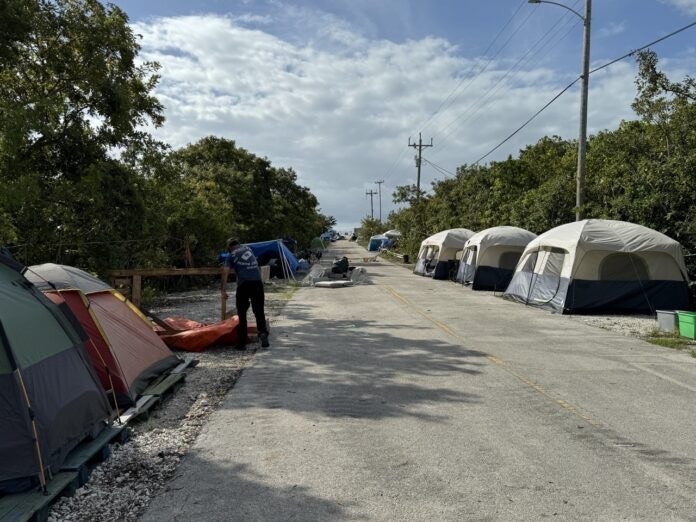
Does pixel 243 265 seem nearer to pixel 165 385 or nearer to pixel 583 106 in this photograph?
pixel 165 385

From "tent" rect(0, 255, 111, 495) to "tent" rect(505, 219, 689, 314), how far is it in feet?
43.2

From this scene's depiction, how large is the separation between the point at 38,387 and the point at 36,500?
89cm

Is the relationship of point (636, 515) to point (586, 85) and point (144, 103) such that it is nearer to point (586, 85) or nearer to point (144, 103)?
Result: point (144, 103)

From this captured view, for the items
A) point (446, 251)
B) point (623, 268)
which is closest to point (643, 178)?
point (623, 268)

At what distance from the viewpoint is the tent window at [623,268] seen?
1543 centimetres

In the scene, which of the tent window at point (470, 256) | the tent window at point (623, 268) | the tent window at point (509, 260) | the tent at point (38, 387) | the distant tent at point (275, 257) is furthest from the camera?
the distant tent at point (275, 257)

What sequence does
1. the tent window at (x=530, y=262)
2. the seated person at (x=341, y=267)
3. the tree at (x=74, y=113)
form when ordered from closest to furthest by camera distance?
the tree at (x=74, y=113), the tent window at (x=530, y=262), the seated person at (x=341, y=267)

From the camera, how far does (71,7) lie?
11.6 metres

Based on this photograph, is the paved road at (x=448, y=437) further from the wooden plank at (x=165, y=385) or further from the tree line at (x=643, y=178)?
the tree line at (x=643, y=178)

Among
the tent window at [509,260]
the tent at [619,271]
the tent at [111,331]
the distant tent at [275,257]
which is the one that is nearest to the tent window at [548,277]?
the tent at [619,271]

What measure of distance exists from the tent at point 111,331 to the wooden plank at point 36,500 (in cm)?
178

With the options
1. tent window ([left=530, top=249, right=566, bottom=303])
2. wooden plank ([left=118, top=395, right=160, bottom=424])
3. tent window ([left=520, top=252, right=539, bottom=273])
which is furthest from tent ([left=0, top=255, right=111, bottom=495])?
tent window ([left=520, top=252, right=539, bottom=273])

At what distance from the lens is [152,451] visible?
5.16 m

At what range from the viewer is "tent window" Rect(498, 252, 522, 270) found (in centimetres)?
2367
